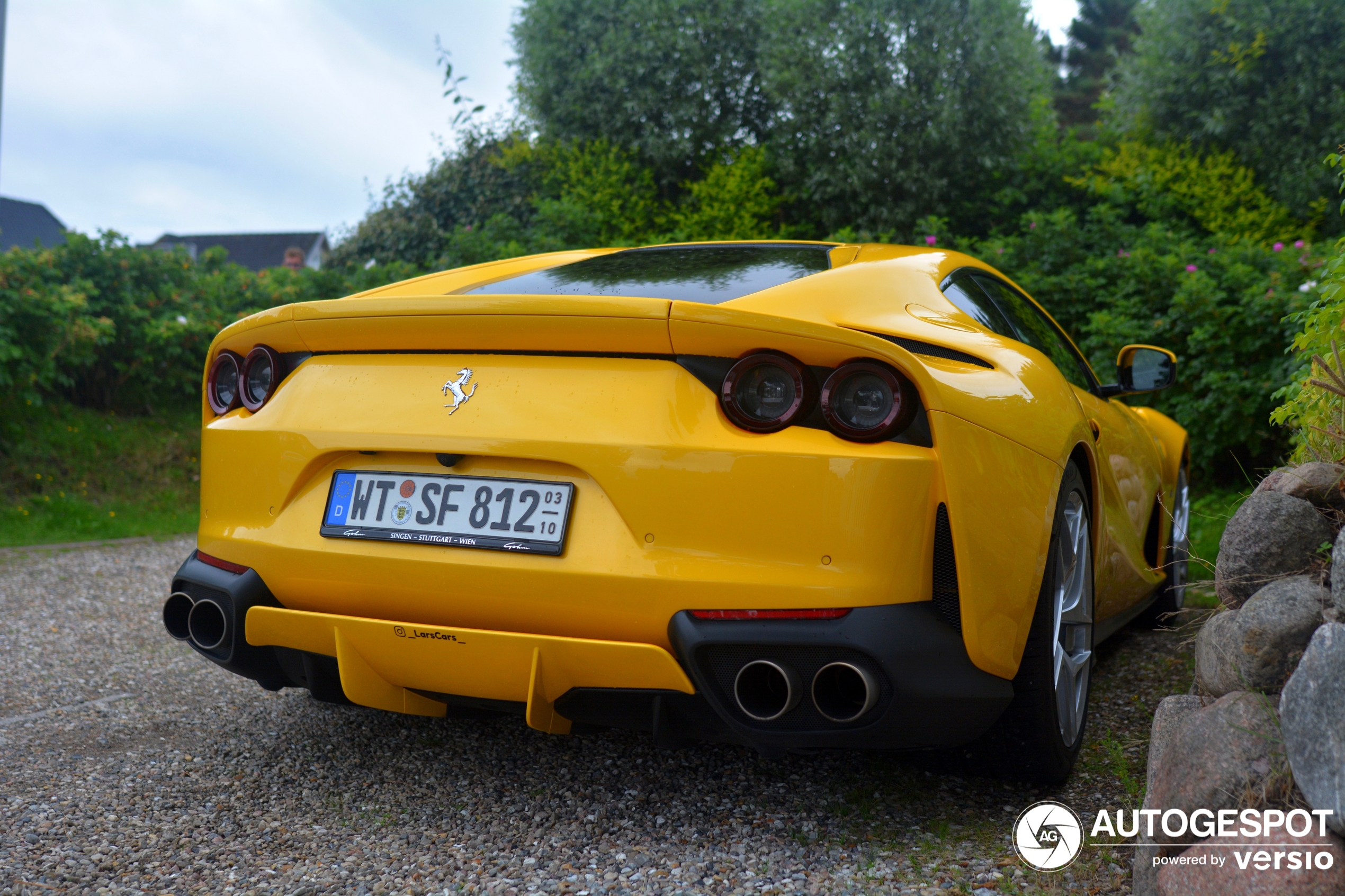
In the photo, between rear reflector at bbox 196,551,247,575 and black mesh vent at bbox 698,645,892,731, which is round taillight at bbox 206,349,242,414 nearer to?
rear reflector at bbox 196,551,247,575

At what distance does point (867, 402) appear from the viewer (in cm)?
195

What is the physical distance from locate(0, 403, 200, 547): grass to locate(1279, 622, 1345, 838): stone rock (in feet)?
22.0

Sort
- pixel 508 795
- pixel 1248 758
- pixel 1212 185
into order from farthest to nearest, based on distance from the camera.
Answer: pixel 1212 185 < pixel 508 795 < pixel 1248 758

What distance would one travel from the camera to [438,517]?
2.12 metres

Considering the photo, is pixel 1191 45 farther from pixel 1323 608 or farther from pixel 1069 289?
pixel 1323 608

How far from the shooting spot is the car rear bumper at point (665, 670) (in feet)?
6.24

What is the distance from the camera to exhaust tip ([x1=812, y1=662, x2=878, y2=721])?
1.89 meters

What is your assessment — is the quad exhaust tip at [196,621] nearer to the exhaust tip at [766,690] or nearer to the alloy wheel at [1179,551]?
the exhaust tip at [766,690]

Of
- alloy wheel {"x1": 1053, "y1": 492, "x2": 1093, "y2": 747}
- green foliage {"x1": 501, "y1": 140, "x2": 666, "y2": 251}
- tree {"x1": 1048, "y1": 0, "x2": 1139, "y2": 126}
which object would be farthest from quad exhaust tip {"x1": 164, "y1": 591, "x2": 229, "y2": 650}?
tree {"x1": 1048, "y1": 0, "x2": 1139, "y2": 126}

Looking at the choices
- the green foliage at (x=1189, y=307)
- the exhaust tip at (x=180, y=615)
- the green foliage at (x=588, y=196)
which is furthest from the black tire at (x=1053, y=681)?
the green foliage at (x=588, y=196)

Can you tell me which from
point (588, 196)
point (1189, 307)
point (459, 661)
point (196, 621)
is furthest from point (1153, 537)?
point (588, 196)

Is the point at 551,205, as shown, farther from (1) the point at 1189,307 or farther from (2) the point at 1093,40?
(2) the point at 1093,40

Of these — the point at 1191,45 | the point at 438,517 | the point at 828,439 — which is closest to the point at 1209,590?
the point at 828,439

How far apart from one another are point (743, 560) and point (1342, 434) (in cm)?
139
